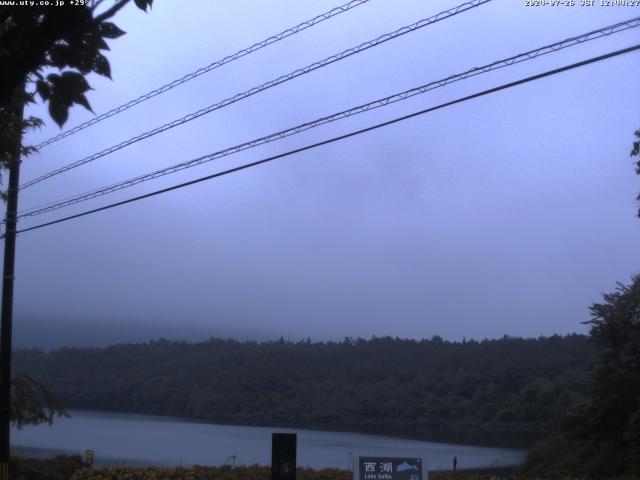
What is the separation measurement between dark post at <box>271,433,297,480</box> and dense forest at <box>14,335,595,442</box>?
25920mm

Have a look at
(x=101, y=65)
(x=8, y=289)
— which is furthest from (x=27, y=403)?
(x=101, y=65)

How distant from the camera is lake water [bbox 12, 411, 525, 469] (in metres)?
27.0

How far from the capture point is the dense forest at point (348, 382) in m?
39.6

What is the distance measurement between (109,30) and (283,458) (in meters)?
8.26

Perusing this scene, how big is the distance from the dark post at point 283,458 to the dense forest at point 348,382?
85.0ft

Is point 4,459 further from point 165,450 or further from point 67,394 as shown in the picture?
point 67,394

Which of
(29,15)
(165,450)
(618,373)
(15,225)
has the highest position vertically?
(15,225)

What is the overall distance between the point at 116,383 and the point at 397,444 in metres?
25.1

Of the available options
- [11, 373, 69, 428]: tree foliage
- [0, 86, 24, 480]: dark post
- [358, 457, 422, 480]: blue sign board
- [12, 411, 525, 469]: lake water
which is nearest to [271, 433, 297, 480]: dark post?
[358, 457, 422, 480]: blue sign board

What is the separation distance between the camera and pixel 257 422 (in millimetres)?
50094

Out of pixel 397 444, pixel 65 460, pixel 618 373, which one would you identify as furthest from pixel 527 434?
pixel 65 460

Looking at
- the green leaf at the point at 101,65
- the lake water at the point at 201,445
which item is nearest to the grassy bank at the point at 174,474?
the lake water at the point at 201,445

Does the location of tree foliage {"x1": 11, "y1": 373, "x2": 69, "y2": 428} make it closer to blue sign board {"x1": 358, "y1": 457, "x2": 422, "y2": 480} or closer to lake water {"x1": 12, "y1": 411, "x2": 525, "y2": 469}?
lake water {"x1": 12, "y1": 411, "x2": 525, "y2": 469}

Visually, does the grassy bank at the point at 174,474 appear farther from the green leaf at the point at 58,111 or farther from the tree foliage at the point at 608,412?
the green leaf at the point at 58,111
